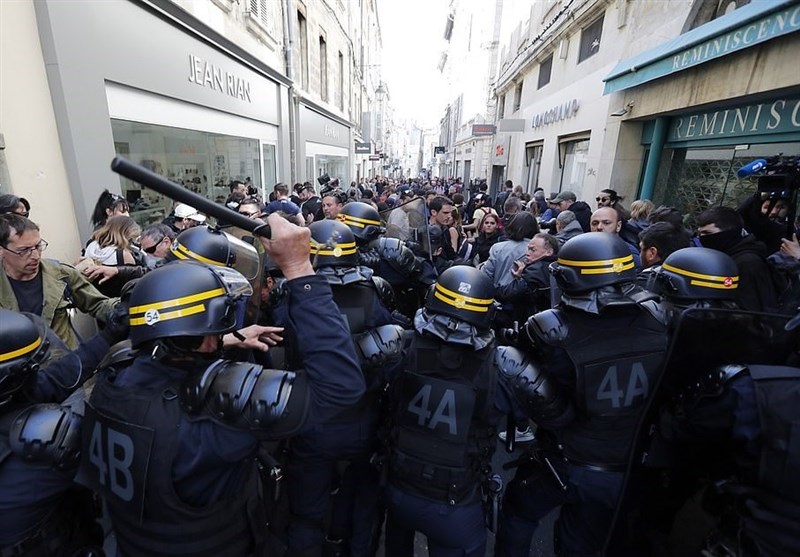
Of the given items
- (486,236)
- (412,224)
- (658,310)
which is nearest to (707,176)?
(486,236)

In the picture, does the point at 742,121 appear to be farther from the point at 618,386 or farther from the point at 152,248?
the point at 152,248

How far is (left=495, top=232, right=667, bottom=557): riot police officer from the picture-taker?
5.86 feet

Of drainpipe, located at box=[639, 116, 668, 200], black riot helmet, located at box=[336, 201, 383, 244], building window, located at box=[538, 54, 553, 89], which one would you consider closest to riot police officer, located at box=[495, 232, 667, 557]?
black riot helmet, located at box=[336, 201, 383, 244]

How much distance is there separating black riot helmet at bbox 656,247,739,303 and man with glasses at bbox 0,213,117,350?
350 centimetres

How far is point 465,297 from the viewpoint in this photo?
72.3 inches

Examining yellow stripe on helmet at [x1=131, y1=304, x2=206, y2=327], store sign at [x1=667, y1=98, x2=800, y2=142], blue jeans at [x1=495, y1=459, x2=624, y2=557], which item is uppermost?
store sign at [x1=667, y1=98, x2=800, y2=142]

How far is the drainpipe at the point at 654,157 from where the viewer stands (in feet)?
22.4

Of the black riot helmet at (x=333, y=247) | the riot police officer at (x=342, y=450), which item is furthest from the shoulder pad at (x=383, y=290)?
the black riot helmet at (x=333, y=247)

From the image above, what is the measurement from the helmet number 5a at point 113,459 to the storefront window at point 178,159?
3.03 meters

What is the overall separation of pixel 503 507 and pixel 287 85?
11.2 meters

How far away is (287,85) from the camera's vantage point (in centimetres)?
1056

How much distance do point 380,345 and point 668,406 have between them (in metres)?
1.28

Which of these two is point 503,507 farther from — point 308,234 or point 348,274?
point 308,234

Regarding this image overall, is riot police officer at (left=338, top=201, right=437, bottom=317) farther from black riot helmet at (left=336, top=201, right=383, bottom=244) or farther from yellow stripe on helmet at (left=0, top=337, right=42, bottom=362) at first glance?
yellow stripe on helmet at (left=0, top=337, right=42, bottom=362)
